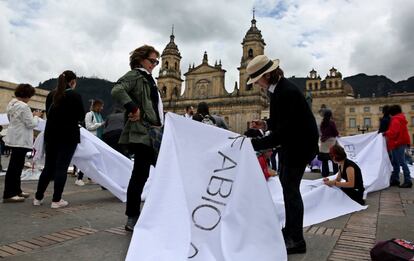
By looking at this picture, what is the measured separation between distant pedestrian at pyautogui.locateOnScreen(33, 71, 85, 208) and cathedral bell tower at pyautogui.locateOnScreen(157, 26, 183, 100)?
53241 mm

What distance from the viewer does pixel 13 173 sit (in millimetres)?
4414

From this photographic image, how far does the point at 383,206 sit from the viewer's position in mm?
4547

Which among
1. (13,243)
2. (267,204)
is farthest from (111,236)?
(267,204)

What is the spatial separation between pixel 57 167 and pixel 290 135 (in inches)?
113

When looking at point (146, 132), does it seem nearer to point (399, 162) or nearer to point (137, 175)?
point (137, 175)

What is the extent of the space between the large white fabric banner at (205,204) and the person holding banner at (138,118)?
59 cm

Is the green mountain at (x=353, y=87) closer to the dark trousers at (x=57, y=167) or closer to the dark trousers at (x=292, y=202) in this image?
the dark trousers at (x=57, y=167)

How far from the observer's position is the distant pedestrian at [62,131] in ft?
13.4

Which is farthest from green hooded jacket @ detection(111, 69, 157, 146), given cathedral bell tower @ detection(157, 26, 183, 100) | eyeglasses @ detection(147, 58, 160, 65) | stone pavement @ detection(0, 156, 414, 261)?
cathedral bell tower @ detection(157, 26, 183, 100)

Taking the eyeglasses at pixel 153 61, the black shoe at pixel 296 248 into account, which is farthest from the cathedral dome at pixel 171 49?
the black shoe at pixel 296 248

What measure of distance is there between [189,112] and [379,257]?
17.4 ft

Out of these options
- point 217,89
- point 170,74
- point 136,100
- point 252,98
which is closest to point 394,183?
point 136,100

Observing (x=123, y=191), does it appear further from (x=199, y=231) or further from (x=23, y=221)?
(x=199, y=231)

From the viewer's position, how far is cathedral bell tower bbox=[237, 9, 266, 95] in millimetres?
51000
